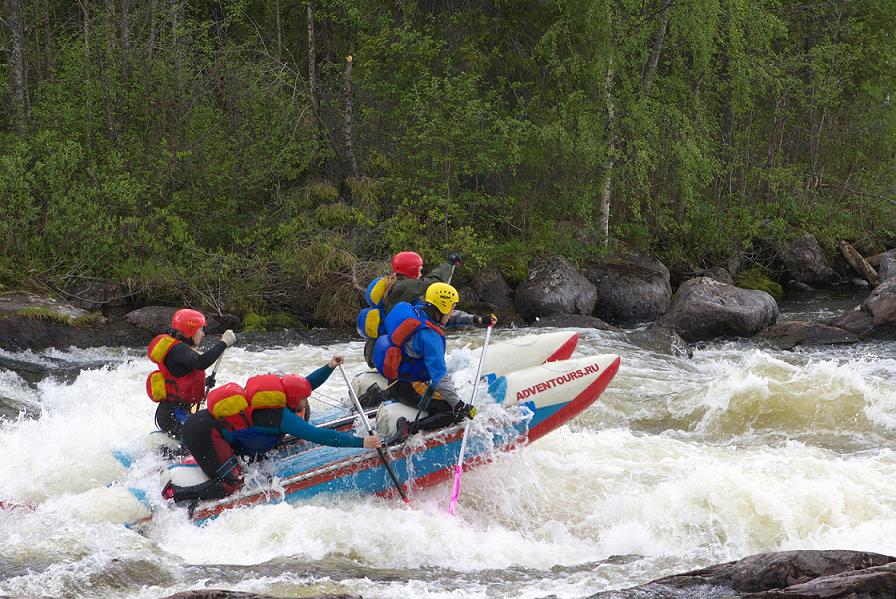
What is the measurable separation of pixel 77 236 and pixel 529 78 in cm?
852

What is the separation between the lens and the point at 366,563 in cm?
621

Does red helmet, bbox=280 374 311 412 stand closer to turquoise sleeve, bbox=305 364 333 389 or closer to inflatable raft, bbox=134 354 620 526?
turquoise sleeve, bbox=305 364 333 389

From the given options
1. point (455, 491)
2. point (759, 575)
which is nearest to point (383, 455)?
point (455, 491)

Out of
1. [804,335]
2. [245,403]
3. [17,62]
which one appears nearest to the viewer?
[245,403]

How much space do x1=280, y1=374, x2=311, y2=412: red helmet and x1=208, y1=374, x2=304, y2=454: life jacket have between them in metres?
0.03

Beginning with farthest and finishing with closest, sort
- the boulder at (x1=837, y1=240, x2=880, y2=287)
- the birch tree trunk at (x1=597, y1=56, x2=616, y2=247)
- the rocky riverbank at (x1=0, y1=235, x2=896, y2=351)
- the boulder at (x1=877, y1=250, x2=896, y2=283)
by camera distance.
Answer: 1. the boulder at (x1=837, y1=240, x2=880, y2=287)
2. the boulder at (x1=877, y1=250, x2=896, y2=283)
3. the birch tree trunk at (x1=597, y1=56, x2=616, y2=247)
4. the rocky riverbank at (x1=0, y1=235, x2=896, y2=351)

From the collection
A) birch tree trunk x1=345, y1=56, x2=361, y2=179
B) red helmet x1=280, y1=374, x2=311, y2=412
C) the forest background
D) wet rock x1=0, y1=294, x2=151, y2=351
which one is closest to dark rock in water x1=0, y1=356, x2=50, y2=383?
wet rock x1=0, y1=294, x2=151, y2=351

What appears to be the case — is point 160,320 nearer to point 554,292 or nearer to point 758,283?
point 554,292

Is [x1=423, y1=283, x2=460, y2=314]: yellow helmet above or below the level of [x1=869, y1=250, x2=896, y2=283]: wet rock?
above

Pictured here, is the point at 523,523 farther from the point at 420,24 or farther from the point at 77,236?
the point at 420,24

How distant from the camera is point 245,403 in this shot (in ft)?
21.1

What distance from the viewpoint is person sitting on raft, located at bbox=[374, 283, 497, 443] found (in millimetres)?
6992

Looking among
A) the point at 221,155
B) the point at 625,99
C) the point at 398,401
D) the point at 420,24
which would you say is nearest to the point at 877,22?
the point at 625,99

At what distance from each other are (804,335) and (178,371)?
934 centimetres
